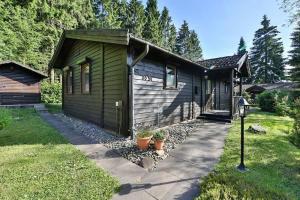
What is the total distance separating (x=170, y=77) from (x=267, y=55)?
4232cm

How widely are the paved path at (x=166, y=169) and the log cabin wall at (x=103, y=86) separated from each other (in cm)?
132

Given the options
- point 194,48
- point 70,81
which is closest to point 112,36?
point 70,81

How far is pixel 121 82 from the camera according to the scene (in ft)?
21.2

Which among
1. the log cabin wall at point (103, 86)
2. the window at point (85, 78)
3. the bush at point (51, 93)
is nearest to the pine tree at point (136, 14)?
the bush at point (51, 93)

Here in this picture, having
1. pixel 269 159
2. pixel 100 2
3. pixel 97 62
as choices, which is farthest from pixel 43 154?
pixel 100 2

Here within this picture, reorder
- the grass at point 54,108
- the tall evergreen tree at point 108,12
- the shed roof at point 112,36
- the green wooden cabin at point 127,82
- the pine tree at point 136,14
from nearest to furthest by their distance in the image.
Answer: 1. the shed roof at point 112,36
2. the green wooden cabin at point 127,82
3. the grass at point 54,108
4. the tall evergreen tree at point 108,12
5. the pine tree at point 136,14

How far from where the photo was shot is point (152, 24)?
92.3ft

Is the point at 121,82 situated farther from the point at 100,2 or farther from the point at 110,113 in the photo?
the point at 100,2

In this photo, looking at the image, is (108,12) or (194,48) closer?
(108,12)

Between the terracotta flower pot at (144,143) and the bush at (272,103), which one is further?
the bush at (272,103)

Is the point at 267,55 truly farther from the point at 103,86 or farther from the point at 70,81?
the point at 103,86

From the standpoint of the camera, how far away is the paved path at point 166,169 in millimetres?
3146

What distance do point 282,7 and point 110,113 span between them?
39.6 feet

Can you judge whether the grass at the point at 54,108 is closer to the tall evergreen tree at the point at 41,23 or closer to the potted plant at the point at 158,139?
the tall evergreen tree at the point at 41,23
